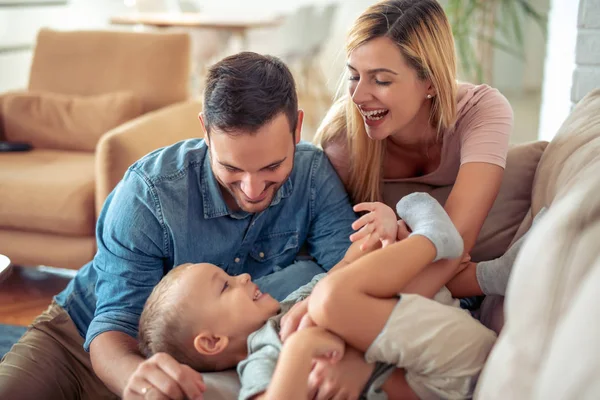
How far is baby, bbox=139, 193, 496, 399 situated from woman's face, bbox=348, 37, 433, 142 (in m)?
0.38

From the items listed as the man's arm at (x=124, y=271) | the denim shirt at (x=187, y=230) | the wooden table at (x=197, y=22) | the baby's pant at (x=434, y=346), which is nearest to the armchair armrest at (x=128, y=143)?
the denim shirt at (x=187, y=230)

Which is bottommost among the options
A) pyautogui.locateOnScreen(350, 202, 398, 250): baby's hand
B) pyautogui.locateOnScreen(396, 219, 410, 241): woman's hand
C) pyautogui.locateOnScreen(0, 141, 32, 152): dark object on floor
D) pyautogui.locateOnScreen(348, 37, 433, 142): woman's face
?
pyautogui.locateOnScreen(0, 141, 32, 152): dark object on floor

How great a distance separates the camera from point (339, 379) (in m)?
1.22

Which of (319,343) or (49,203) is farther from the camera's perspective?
(49,203)

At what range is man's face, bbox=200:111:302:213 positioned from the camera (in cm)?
146

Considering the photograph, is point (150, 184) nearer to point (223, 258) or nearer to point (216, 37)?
point (223, 258)

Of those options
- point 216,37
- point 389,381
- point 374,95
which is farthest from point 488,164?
point 216,37

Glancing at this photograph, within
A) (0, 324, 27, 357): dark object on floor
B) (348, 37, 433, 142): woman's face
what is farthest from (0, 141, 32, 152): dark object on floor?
(348, 37, 433, 142): woman's face

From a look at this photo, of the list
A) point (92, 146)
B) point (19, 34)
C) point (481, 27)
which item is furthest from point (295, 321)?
point (19, 34)

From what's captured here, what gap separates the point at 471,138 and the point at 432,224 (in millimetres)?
410

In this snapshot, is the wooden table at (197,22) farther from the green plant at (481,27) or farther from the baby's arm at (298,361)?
the baby's arm at (298,361)

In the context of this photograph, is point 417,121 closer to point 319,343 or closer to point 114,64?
point 319,343

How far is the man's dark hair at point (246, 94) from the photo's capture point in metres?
1.45

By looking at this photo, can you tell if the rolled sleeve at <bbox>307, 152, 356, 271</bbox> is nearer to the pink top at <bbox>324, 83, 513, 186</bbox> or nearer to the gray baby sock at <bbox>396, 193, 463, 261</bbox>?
the pink top at <bbox>324, 83, 513, 186</bbox>
